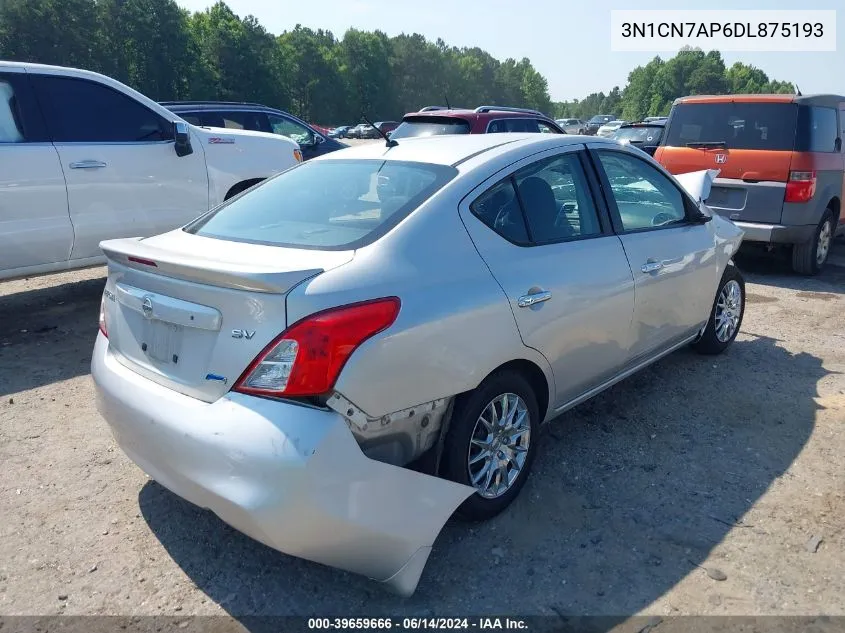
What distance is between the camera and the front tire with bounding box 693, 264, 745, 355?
196 inches

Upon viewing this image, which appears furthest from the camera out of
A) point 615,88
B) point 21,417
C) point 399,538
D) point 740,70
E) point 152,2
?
point 615,88

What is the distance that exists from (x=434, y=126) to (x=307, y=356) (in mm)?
7811

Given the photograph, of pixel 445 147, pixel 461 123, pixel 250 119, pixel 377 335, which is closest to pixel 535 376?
pixel 377 335

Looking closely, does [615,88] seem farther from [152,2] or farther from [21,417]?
[21,417]

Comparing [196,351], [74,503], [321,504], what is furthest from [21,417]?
[321,504]

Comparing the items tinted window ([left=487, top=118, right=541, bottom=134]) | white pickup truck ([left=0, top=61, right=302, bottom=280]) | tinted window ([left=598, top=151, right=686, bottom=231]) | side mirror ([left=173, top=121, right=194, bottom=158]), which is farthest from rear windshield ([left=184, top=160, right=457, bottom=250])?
tinted window ([left=487, top=118, right=541, bottom=134])

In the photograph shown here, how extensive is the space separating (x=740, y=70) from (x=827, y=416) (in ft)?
432

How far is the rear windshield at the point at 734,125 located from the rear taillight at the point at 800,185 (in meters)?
0.30

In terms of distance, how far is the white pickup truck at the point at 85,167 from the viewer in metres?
5.35

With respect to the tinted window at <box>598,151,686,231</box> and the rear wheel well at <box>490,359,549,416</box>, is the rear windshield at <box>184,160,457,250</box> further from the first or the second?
the tinted window at <box>598,151,686,231</box>

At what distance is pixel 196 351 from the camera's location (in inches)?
99.2

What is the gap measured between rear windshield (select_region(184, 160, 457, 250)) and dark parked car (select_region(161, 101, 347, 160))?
22.3 feet

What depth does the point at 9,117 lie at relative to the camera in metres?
5.34

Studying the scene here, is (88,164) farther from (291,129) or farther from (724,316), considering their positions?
(291,129)
